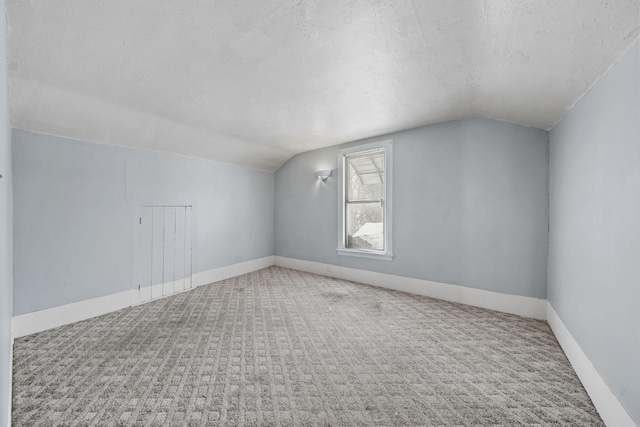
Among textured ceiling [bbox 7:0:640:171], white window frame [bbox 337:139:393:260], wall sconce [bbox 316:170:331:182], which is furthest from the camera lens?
wall sconce [bbox 316:170:331:182]

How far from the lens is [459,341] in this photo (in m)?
2.48

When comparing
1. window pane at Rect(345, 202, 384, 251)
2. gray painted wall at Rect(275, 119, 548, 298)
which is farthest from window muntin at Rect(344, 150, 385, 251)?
gray painted wall at Rect(275, 119, 548, 298)

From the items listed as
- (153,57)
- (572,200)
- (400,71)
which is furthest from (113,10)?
(572,200)

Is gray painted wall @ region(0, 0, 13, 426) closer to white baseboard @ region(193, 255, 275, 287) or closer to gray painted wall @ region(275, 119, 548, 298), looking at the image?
white baseboard @ region(193, 255, 275, 287)

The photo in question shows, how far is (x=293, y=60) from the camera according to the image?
203 centimetres

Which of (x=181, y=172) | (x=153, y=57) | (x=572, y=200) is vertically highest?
(x=153, y=57)

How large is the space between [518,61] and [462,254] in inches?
89.4

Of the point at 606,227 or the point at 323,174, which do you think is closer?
the point at 606,227

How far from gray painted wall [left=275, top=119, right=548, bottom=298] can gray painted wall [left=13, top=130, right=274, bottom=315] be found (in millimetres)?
2884

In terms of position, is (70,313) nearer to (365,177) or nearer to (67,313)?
(67,313)

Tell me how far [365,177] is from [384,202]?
1.91 ft

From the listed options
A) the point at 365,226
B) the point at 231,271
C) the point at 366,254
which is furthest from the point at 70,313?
the point at 365,226

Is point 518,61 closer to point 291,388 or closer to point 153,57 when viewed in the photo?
point 153,57

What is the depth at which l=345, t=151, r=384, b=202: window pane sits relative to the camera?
4.29m
